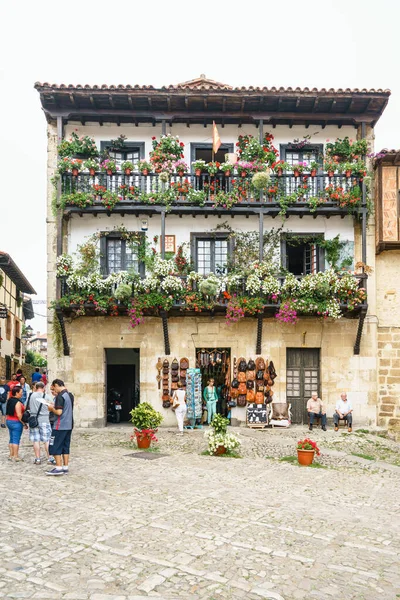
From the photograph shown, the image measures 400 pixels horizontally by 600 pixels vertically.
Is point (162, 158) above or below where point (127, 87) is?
below

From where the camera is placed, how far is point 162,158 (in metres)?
18.1

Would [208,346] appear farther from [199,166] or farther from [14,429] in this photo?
[14,429]

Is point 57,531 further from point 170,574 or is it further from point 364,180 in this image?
point 364,180

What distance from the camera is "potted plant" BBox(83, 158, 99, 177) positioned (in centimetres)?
1773

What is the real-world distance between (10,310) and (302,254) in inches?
680

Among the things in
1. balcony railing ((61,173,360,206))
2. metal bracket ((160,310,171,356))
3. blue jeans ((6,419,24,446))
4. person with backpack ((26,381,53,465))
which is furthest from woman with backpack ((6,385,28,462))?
balcony railing ((61,173,360,206))

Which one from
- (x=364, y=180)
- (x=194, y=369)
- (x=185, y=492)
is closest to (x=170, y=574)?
(x=185, y=492)

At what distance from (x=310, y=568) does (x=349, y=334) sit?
43.0ft

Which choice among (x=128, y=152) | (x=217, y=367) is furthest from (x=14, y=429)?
(x=128, y=152)

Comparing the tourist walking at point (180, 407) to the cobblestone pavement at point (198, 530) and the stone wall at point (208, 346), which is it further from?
the cobblestone pavement at point (198, 530)

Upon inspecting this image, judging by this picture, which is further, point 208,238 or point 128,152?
point 128,152

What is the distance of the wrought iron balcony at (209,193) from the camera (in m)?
17.7

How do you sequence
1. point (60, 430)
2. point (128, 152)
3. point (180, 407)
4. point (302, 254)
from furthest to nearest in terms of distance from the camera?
point (302, 254) → point (128, 152) → point (180, 407) → point (60, 430)

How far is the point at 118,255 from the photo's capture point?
18.7m
